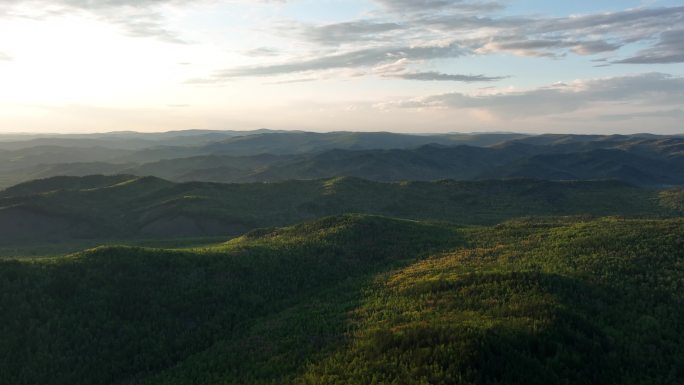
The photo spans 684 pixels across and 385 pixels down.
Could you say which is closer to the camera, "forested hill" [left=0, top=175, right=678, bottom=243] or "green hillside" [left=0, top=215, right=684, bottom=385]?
"green hillside" [left=0, top=215, right=684, bottom=385]

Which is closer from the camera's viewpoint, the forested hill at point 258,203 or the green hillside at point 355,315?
the green hillside at point 355,315

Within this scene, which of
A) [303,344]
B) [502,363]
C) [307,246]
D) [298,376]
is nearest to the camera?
[502,363]

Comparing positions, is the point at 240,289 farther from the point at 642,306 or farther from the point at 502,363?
the point at 642,306

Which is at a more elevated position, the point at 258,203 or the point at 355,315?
the point at 355,315

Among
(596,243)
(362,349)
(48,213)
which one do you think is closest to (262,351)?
(362,349)

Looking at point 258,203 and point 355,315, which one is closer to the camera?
point 355,315
